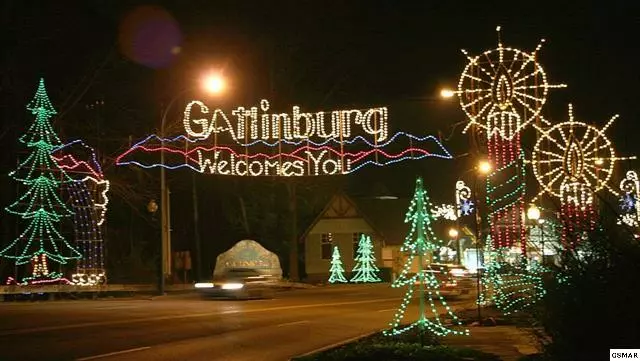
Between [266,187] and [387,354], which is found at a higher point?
[266,187]

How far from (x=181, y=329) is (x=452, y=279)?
1726cm

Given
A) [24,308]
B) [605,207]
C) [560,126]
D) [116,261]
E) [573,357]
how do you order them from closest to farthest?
[573,357], [605,207], [24,308], [560,126], [116,261]

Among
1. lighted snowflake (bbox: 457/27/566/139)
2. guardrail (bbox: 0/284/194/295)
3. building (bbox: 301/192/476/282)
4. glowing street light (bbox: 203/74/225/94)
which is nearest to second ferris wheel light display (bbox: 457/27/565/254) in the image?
lighted snowflake (bbox: 457/27/566/139)

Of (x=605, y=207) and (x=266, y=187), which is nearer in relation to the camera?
(x=605, y=207)

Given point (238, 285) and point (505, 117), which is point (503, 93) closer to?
point (505, 117)

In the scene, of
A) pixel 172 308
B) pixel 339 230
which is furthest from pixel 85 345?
pixel 339 230

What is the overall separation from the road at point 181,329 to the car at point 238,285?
2331 mm

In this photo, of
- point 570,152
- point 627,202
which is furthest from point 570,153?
point 627,202

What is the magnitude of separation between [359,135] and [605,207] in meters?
20.4

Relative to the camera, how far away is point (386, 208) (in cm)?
6681

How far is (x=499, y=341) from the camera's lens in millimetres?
16875

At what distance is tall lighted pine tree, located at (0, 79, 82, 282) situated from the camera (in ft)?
102

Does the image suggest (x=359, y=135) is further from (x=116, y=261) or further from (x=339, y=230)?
(x=339, y=230)

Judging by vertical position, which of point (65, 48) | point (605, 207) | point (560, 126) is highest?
point (65, 48)
